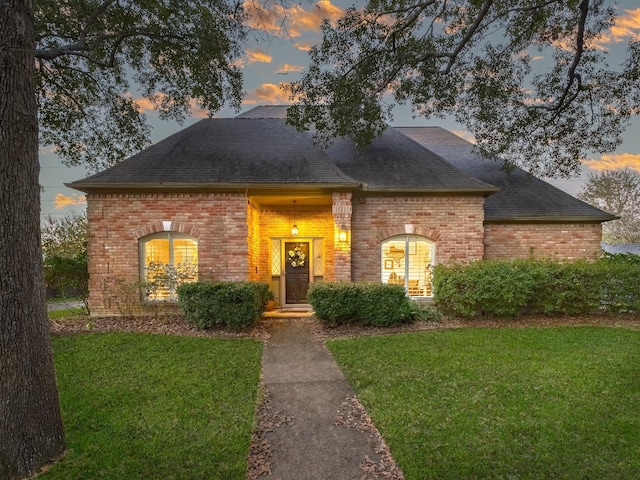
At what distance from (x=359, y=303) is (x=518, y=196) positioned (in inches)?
288

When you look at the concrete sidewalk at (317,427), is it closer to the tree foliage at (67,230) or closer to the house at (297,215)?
the house at (297,215)

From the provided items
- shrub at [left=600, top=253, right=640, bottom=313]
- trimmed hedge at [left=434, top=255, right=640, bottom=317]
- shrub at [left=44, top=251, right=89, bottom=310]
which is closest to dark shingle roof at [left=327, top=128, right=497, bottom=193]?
trimmed hedge at [left=434, top=255, right=640, bottom=317]

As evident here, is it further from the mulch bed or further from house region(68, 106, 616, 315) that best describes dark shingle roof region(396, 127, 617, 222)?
the mulch bed

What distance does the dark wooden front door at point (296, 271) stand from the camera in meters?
11.6

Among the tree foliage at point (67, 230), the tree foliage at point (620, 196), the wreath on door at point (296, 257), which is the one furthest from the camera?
the tree foliage at point (620, 196)

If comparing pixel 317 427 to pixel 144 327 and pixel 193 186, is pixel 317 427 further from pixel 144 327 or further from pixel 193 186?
pixel 193 186

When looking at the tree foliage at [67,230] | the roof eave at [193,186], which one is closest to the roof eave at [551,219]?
the roof eave at [193,186]

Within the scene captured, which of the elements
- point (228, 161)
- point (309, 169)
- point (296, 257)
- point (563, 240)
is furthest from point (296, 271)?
point (563, 240)

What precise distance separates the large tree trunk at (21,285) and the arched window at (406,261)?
852 centimetres

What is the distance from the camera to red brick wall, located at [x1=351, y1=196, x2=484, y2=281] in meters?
10.2

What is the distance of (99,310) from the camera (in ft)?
31.0

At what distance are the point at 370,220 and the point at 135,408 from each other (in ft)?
24.9

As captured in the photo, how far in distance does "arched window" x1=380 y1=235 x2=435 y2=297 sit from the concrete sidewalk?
4752 mm

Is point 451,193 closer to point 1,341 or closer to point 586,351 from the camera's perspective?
point 586,351
